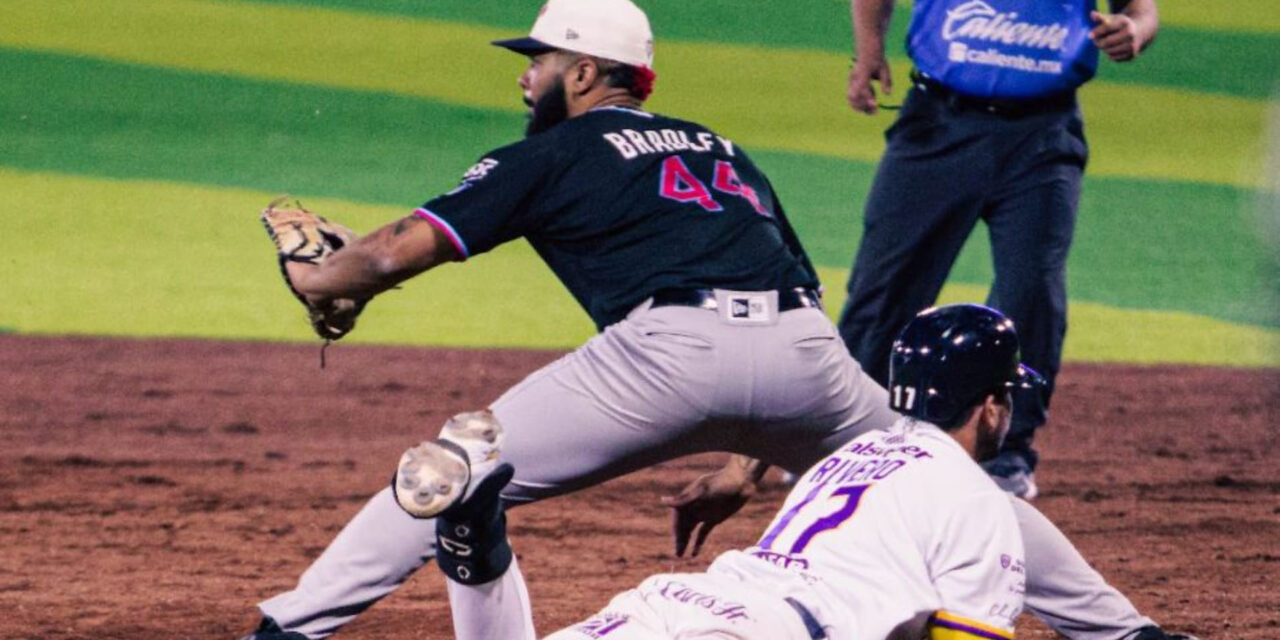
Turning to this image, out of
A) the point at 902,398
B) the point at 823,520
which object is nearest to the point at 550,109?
the point at 902,398

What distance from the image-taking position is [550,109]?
4.70 metres

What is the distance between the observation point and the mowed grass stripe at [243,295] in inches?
385

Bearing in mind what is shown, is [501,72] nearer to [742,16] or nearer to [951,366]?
[742,16]

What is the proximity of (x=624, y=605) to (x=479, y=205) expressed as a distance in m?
1.07

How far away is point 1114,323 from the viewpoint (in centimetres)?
1030

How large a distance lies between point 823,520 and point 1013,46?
331 centimetres

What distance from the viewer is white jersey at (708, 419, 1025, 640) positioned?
362cm

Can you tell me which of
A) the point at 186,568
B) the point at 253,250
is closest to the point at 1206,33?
the point at 253,250

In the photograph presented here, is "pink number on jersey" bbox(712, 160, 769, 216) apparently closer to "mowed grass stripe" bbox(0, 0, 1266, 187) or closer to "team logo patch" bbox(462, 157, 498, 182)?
"team logo patch" bbox(462, 157, 498, 182)

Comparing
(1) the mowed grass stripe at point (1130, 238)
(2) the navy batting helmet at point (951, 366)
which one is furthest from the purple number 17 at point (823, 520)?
(1) the mowed grass stripe at point (1130, 238)

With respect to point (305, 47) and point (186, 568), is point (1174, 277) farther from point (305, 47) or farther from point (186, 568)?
point (305, 47)

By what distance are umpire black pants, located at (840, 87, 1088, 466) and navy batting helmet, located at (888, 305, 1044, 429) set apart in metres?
2.49

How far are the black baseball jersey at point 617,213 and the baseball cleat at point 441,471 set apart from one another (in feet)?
2.29

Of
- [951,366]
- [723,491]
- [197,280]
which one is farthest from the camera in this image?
[197,280]
